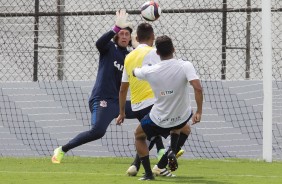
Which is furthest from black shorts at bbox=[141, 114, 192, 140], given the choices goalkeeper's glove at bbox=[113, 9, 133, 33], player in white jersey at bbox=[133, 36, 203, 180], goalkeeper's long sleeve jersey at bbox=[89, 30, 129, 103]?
goalkeeper's long sleeve jersey at bbox=[89, 30, 129, 103]

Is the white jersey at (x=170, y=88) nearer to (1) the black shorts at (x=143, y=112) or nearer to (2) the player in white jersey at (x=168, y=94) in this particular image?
(2) the player in white jersey at (x=168, y=94)

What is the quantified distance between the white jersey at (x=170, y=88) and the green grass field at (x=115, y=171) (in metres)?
0.69

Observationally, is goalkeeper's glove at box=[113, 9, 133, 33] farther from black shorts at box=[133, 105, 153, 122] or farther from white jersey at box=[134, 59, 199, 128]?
white jersey at box=[134, 59, 199, 128]

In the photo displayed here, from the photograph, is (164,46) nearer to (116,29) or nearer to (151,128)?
(151,128)

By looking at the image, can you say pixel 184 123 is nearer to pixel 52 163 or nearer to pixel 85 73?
pixel 52 163

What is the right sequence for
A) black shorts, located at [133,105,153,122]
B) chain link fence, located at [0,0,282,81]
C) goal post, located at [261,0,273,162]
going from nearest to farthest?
black shorts, located at [133,105,153,122] → goal post, located at [261,0,273,162] → chain link fence, located at [0,0,282,81]

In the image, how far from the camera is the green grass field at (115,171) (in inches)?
417

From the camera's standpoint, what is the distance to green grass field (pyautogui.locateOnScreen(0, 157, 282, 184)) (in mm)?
10594

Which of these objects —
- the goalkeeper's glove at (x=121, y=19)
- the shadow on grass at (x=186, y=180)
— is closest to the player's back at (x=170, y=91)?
the shadow on grass at (x=186, y=180)

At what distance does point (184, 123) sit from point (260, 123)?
15.7 feet

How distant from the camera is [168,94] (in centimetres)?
1042

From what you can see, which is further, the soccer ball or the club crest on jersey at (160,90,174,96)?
the soccer ball

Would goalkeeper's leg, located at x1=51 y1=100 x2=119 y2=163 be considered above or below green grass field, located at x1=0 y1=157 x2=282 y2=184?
above

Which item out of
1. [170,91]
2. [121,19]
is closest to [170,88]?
[170,91]
